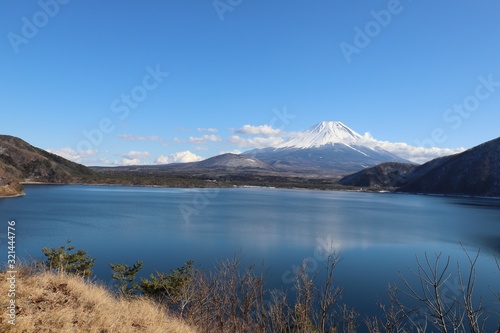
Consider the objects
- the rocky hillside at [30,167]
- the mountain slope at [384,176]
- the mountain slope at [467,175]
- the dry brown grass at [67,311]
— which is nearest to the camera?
the dry brown grass at [67,311]

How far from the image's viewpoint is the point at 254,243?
81.5 ft

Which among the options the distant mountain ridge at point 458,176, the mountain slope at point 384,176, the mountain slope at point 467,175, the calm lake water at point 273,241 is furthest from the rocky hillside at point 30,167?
the mountain slope at point 467,175

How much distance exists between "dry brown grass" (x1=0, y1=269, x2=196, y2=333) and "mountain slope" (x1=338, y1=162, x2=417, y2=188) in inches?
5506

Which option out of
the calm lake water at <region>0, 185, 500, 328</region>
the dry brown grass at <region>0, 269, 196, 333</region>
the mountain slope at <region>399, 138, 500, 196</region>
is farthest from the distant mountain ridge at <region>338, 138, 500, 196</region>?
the dry brown grass at <region>0, 269, 196, 333</region>

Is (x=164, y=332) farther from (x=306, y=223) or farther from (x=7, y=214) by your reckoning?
(x=7, y=214)

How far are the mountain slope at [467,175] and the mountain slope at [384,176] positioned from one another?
16412 mm

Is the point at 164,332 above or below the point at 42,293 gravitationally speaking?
below

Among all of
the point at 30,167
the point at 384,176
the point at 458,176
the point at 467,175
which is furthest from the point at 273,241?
the point at 384,176

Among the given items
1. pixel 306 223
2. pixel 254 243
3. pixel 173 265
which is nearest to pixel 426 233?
pixel 306 223

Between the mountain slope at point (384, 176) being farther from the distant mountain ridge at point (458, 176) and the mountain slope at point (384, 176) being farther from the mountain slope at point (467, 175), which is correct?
the mountain slope at point (467, 175)

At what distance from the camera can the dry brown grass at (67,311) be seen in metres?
5.22

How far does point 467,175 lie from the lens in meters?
99.6

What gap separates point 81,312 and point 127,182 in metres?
110

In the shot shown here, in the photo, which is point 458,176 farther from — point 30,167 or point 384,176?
point 30,167
